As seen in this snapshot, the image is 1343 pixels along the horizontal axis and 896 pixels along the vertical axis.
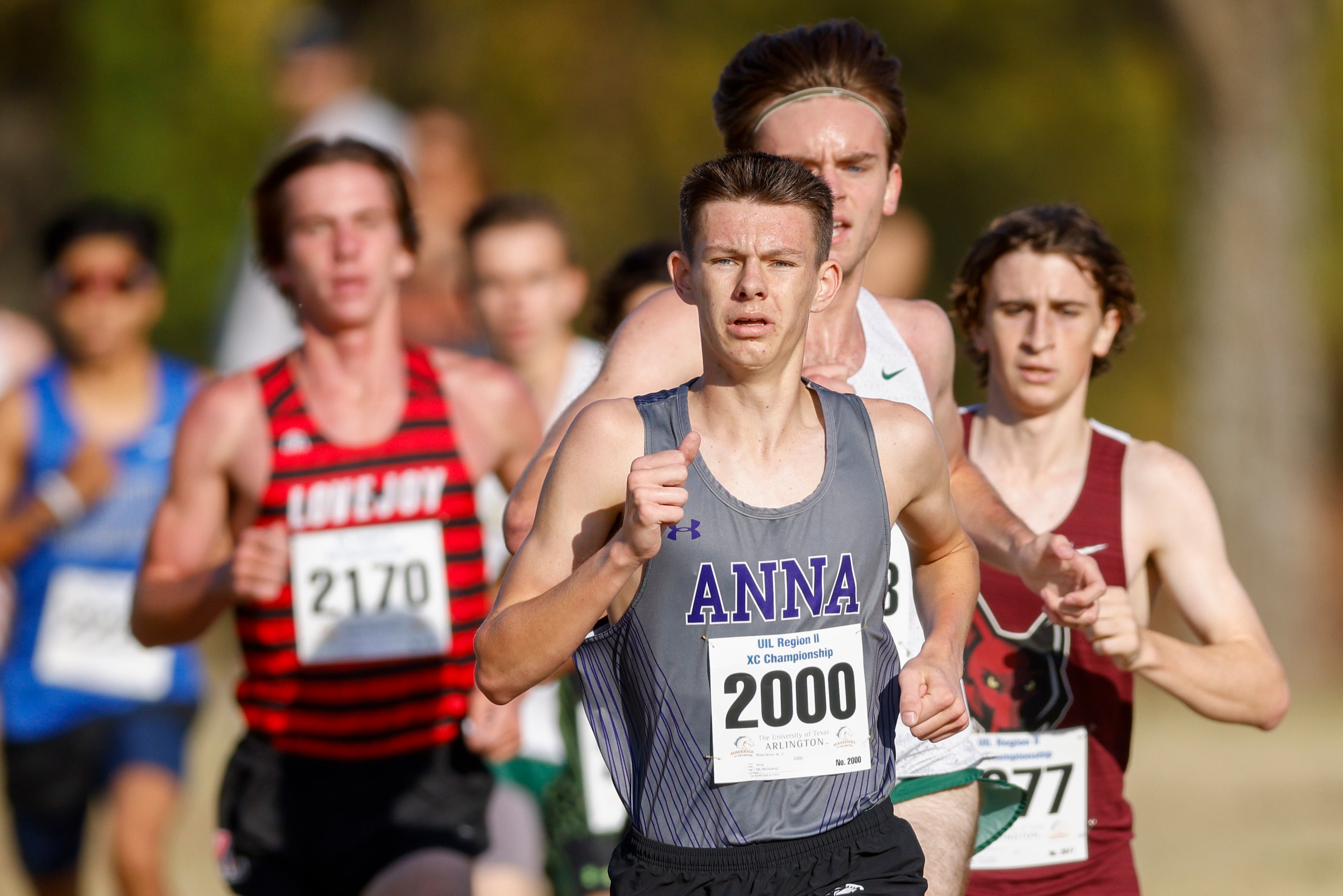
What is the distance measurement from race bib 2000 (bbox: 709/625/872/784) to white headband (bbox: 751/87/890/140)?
1.24 metres

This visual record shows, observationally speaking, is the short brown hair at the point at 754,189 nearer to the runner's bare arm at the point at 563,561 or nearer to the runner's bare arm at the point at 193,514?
the runner's bare arm at the point at 563,561

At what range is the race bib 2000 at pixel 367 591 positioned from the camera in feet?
15.4

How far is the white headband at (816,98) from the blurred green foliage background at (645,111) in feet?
44.7

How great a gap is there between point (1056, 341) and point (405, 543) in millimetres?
1746

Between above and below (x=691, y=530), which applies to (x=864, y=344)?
above

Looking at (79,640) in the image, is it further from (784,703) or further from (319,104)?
(784,703)

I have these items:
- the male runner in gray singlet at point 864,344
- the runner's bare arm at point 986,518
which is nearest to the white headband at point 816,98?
the male runner in gray singlet at point 864,344

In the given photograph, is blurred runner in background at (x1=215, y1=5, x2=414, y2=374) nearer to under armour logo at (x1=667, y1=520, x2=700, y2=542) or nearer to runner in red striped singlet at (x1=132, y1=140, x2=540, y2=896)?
runner in red striped singlet at (x1=132, y1=140, x2=540, y2=896)

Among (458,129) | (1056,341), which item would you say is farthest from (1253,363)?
(1056,341)

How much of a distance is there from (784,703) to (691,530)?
36 centimetres

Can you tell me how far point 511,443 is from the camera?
499 centimetres

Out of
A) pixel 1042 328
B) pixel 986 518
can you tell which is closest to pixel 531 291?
pixel 1042 328

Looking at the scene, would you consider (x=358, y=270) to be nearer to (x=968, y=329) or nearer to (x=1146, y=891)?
(x=968, y=329)

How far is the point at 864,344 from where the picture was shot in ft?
12.9
